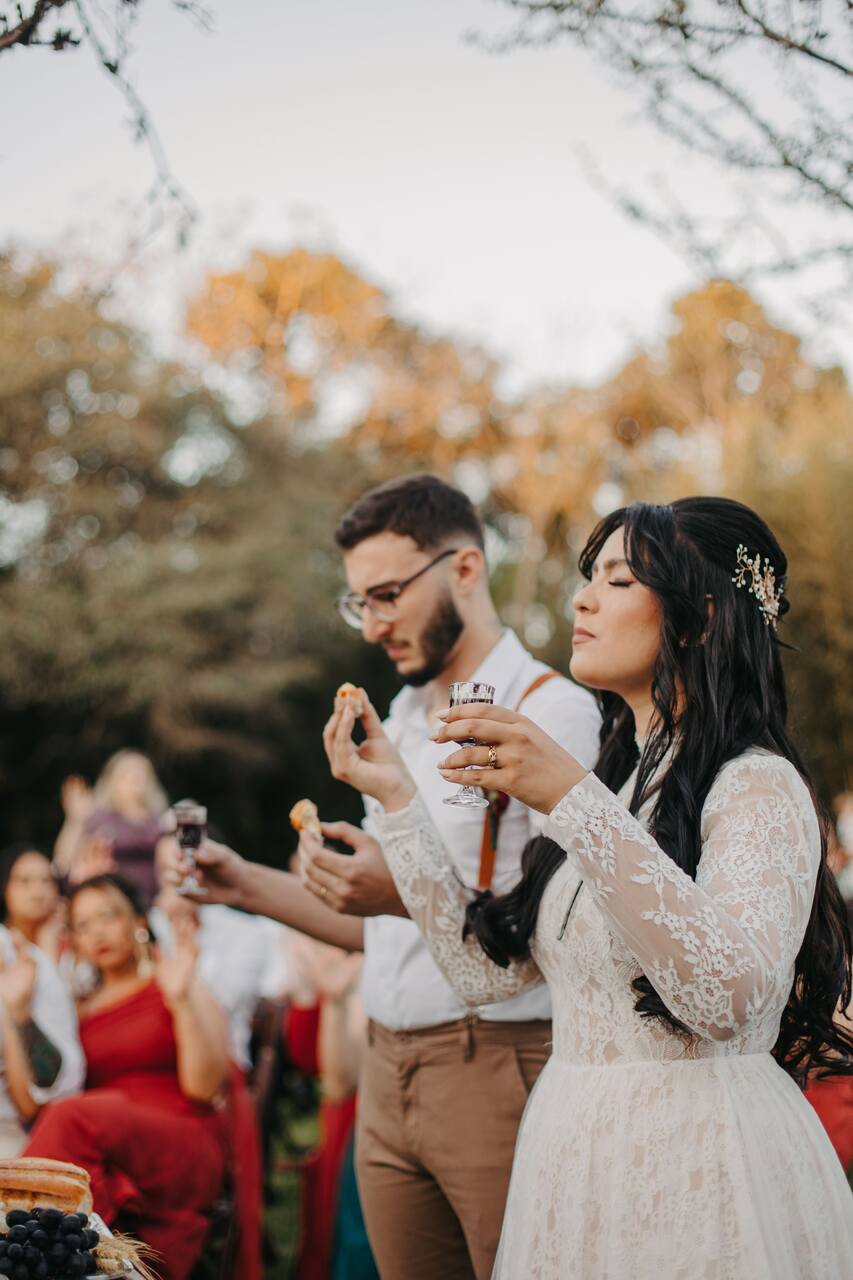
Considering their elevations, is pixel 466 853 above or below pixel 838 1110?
above

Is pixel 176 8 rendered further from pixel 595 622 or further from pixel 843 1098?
pixel 843 1098

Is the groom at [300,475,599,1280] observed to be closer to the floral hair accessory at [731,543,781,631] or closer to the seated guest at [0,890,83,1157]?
the floral hair accessory at [731,543,781,631]

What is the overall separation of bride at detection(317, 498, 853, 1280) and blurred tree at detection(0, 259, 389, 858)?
1504 centimetres

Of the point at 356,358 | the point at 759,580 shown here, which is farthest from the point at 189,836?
the point at 356,358

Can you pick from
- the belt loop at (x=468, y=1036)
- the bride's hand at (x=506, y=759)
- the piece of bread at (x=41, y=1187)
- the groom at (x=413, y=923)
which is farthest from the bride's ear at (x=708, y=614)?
the piece of bread at (x=41, y=1187)

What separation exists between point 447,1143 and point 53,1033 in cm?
200

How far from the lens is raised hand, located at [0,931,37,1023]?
162 inches

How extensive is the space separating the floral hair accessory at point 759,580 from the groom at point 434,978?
0.64m

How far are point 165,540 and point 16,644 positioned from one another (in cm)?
295

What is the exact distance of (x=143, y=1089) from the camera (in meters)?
4.28

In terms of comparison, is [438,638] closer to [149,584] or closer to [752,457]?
[752,457]

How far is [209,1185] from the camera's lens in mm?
4117

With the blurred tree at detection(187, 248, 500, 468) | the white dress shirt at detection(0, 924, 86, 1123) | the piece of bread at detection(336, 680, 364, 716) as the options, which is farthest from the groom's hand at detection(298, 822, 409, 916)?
the blurred tree at detection(187, 248, 500, 468)

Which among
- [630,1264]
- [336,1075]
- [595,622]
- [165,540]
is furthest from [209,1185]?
[165,540]
